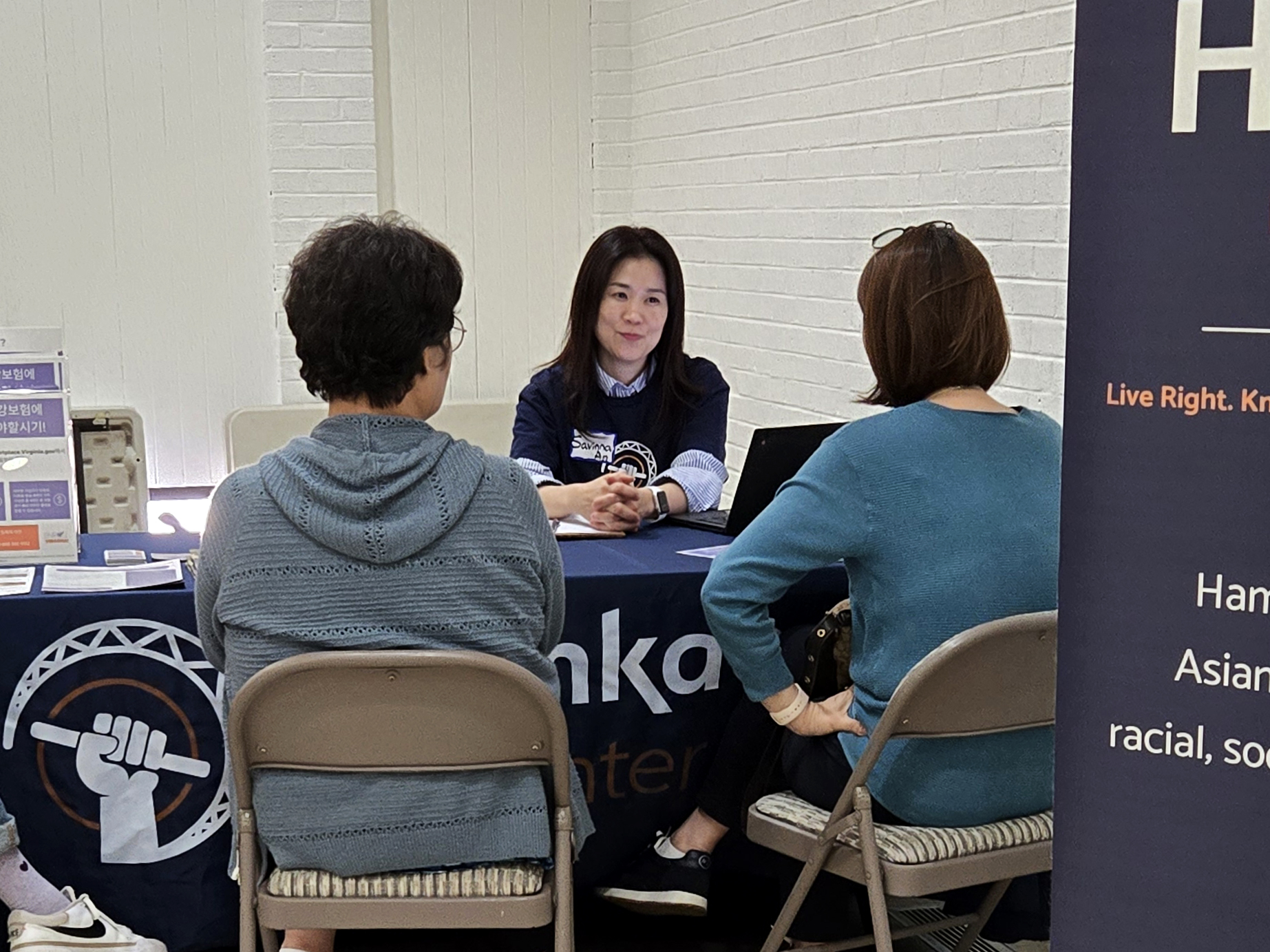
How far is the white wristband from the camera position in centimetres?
206

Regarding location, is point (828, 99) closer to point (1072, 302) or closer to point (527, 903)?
point (527, 903)

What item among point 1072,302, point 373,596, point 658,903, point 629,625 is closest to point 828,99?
point 629,625

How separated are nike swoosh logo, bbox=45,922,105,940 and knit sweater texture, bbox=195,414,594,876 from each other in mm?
603

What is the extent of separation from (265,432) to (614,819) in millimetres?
2598

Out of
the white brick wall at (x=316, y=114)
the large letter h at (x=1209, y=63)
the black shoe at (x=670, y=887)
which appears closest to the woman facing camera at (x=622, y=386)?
the black shoe at (x=670, y=887)

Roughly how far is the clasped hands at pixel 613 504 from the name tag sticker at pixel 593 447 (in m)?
0.37

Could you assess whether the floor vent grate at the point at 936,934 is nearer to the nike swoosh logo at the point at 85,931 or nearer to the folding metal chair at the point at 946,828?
the folding metal chair at the point at 946,828

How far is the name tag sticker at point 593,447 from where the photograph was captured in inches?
118

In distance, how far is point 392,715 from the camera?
170 centimetres

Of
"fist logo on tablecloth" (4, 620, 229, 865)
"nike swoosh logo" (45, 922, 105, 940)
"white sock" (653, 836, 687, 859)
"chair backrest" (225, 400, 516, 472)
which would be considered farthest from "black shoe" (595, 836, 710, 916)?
Result: "chair backrest" (225, 400, 516, 472)

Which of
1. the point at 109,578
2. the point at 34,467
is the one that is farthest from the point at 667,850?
the point at 34,467

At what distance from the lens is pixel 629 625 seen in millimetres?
2311

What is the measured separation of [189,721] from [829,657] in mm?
975

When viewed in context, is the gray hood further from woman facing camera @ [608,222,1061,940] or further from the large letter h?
the large letter h
